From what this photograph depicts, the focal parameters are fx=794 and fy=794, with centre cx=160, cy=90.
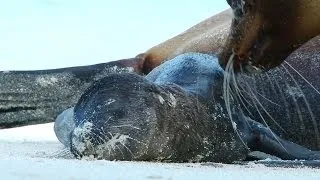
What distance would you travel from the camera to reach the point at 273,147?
401 cm

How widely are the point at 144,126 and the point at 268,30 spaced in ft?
2.39

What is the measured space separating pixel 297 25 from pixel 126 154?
0.88 metres

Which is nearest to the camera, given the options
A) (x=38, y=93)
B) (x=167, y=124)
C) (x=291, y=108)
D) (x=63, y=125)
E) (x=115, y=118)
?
(x=115, y=118)

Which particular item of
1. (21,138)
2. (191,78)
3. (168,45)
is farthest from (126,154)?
(168,45)

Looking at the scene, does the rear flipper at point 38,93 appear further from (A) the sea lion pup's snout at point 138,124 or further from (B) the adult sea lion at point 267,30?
(B) the adult sea lion at point 267,30

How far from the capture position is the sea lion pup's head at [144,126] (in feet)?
10.7

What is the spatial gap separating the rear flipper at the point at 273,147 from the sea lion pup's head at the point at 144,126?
15cm

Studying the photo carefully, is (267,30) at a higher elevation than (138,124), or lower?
higher

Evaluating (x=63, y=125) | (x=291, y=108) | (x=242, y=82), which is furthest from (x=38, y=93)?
(x=242, y=82)

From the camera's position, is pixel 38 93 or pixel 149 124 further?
pixel 38 93

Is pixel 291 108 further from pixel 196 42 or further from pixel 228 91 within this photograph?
pixel 196 42

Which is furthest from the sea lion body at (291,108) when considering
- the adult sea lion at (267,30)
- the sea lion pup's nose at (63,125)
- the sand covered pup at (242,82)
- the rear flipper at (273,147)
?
the adult sea lion at (267,30)

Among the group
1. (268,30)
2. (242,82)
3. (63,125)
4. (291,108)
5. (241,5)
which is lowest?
(291,108)

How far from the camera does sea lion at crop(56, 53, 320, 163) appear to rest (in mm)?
3301
